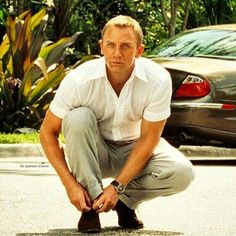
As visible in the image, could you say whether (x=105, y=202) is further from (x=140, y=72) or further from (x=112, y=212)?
(x=112, y=212)

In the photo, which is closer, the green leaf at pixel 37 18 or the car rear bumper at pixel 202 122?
the car rear bumper at pixel 202 122

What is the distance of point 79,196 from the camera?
6035mm

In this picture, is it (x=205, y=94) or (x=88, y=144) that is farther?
(x=205, y=94)

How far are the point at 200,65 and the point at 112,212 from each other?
4658 millimetres

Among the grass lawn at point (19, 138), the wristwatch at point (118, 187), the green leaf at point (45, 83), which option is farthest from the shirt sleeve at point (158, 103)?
the green leaf at point (45, 83)

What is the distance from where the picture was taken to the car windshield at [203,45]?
1257 centimetres

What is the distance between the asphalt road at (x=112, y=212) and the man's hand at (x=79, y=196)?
398mm

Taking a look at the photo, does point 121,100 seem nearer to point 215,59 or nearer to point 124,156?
point 124,156

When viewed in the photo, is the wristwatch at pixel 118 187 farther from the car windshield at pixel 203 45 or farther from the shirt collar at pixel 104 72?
the car windshield at pixel 203 45

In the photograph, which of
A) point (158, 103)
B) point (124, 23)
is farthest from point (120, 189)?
point (124, 23)

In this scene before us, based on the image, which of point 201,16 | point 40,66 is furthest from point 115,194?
point 201,16

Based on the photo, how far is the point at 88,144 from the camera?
6.21 metres

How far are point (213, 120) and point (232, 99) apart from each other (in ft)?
0.97

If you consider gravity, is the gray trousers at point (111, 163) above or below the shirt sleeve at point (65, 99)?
below
